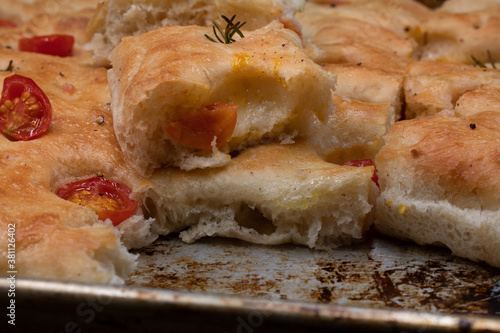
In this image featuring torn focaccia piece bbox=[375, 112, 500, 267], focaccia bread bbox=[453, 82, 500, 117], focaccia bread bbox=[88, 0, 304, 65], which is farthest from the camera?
focaccia bread bbox=[88, 0, 304, 65]

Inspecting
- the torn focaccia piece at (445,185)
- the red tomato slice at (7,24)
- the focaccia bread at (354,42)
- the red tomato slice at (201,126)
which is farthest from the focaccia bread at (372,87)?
the red tomato slice at (7,24)

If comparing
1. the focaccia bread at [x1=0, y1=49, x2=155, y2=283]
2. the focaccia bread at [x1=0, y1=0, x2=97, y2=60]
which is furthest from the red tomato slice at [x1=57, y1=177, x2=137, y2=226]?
the focaccia bread at [x1=0, y1=0, x2=97, y2=60]

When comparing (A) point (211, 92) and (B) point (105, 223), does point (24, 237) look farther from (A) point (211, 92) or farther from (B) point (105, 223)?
(A) point (211, 92)

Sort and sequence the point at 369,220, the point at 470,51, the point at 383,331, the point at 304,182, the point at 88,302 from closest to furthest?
1. the point at 383,331
2. the point at 88,302
3. the point at 304,182
4. the point at 369,220
5. the point at 470,51

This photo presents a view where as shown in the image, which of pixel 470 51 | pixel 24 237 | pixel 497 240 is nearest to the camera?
pixel 24 237

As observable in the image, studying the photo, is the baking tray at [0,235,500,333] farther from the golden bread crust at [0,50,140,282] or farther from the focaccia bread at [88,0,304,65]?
the focaccia bread at [88,0,304,65]

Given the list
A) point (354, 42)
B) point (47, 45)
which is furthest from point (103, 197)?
point (354, 42)

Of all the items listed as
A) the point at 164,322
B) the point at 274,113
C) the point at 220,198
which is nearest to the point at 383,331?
the point at 164,322
